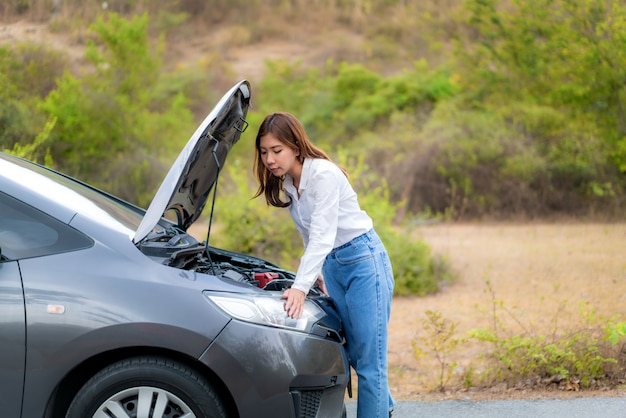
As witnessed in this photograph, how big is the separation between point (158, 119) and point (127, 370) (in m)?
11.9

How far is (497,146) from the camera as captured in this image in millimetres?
17203

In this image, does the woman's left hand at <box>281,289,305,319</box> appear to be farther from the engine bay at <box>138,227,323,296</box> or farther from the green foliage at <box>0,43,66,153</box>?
the green foliage at <box>0,43,66,153</box>

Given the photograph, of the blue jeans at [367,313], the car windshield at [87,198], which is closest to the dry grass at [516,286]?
the blue jeans at [367,313]

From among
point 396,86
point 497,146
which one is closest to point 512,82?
point 497,146

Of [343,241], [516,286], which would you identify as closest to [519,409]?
[343,241]

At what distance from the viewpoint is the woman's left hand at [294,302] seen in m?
3.61

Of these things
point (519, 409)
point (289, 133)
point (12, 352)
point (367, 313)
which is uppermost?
point (289, 133)

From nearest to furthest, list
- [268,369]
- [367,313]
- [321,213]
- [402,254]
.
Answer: [268,369] → [321,213] → [367,313] → [402,254]

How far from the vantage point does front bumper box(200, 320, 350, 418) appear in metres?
3.33

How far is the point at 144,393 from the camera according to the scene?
329cm

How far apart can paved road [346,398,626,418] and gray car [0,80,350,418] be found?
144cm

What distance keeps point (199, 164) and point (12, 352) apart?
4.63 ft

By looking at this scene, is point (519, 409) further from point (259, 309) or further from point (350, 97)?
point (350, 97)

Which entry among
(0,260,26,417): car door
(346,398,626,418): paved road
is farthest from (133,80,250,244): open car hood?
(346,398,626,418): paved road
